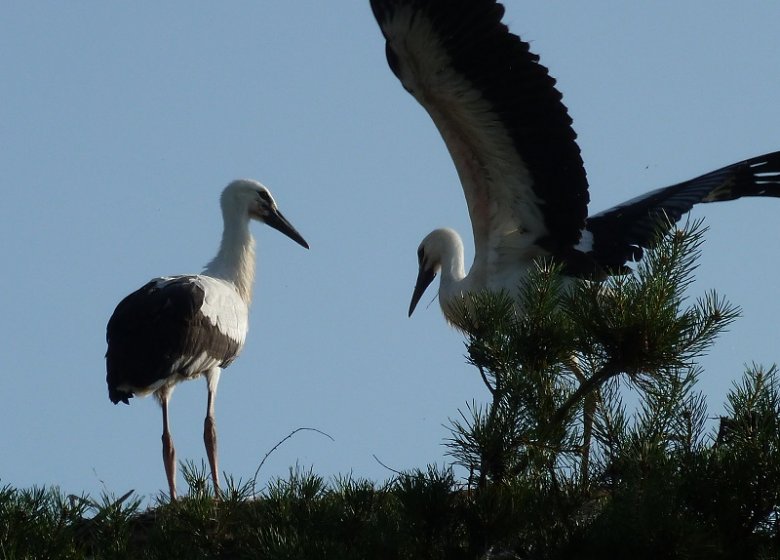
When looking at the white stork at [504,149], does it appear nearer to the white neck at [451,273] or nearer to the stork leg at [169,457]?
the white neck at [451,273]

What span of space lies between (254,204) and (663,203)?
2816 mm

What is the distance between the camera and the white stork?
640 cm

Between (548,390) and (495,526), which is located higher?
(548,390)

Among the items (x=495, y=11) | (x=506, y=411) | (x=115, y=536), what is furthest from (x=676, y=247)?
(x=495, y=11)

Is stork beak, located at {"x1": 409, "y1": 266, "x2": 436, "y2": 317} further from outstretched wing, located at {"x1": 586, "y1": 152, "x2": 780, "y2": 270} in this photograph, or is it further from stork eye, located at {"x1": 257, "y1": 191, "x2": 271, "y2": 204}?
outstretched wing, located at {"x1": 586, "y1": 152, "x2": 780, "y2": 270}

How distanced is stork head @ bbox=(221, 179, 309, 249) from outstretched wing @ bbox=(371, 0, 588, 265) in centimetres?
214

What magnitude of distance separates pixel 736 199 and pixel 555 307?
518 centimetres

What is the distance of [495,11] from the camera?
6.30 m

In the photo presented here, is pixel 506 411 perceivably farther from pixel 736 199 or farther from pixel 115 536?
pixel 736 199

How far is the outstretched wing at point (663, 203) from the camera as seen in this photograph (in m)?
7.68

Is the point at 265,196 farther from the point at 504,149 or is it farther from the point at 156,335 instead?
the point at 504,149

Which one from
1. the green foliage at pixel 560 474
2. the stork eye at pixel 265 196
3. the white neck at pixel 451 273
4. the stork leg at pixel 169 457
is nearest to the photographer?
the green foliage at pixel 560 474

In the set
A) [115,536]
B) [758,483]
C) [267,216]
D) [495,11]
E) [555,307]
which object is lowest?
[758,483]

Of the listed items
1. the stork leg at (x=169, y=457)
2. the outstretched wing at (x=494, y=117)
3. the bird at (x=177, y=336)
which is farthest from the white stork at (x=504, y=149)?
the stork leg at (x=169, y=457)
